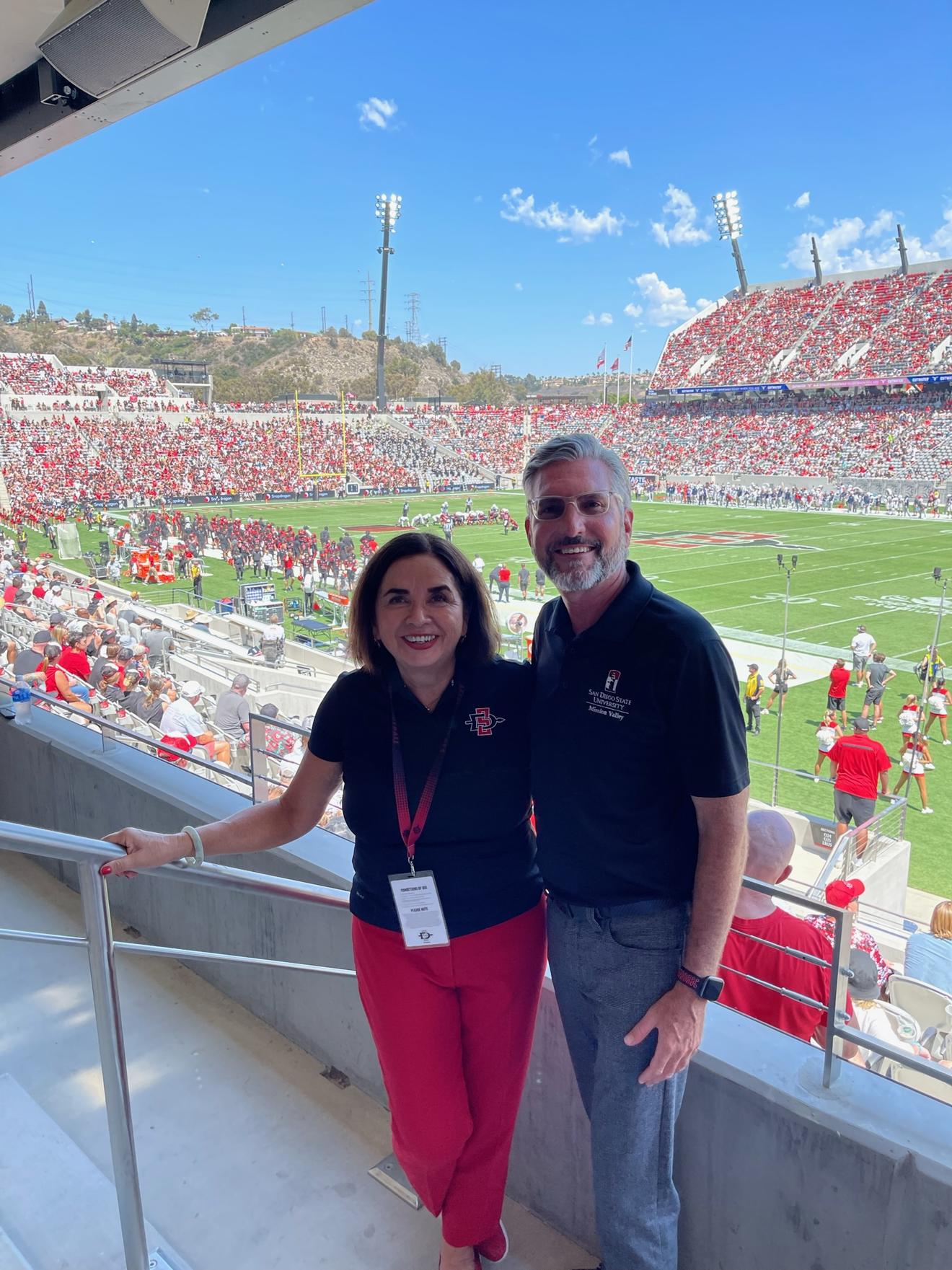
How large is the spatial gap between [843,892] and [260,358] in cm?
4342

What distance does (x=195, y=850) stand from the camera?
47.1 inches

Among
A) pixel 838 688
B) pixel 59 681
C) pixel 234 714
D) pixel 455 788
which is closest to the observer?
pixel 455 788

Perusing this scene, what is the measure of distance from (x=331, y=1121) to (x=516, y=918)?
82cm

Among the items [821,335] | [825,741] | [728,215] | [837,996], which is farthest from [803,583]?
[728,215]

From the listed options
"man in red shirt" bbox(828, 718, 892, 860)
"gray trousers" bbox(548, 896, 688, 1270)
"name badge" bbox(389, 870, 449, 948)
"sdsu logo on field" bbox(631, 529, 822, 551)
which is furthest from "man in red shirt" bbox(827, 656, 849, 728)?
"sdsu logo on field" bbox(631, 529, 822, 551)

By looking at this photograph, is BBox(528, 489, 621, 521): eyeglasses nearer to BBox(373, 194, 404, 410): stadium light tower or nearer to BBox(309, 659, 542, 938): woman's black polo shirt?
BBox(309, 659, 542, 938): woman's black polo shirt

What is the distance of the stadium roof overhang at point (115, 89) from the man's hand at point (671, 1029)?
80.4 inches

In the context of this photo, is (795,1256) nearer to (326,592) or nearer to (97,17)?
(97,17)

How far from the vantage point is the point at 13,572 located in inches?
477

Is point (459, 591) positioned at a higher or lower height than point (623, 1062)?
higher

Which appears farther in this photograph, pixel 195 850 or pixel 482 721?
pixel 195 850

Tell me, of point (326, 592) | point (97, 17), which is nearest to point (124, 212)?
point (326, 592)

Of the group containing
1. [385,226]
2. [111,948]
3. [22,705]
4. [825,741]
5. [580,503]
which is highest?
[385,226]

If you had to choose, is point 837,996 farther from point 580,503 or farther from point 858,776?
point 858,776
